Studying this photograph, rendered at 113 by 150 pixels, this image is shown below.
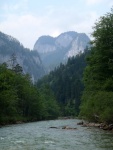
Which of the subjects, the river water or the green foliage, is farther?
the green foliage

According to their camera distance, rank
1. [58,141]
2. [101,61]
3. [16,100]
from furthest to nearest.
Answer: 1. [16,100]
2. [101,61]
3. [58,141]

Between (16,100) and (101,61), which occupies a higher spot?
(101,61)

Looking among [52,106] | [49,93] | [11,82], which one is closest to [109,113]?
[11,82]

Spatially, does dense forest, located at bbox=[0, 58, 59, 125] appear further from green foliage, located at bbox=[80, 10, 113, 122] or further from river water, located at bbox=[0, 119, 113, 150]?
river water, located at bbox=[0, 119, 113, 150]

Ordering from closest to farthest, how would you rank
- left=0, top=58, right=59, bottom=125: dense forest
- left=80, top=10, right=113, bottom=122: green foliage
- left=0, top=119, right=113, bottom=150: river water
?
left=0, top=119, right=113, bottom=150: river water, left=80, top=10, right=113, bottom=122: green foliage, left=0, top=58, right=59, bottom=125: dense forest

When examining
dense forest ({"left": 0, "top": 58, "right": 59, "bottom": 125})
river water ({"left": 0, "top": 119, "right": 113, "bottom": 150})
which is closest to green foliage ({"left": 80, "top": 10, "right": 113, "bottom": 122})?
river water ({"left": 0, "top": 119, "right": 113, "bottom": 150})

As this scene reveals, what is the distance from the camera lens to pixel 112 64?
47438mm

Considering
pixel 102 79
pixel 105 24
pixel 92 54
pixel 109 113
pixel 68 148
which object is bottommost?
pixel 68 148

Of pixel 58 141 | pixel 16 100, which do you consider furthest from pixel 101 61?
pixel 16 100

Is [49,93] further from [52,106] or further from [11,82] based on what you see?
[11,82]

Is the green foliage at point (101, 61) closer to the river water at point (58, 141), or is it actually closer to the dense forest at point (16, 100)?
the river water at point (58, 141)

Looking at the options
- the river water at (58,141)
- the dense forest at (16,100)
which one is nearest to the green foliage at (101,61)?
the river water at (58,141)

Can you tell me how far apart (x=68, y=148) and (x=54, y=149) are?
1.22 m

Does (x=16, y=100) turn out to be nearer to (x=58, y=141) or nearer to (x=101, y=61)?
(x=101, y=61)
